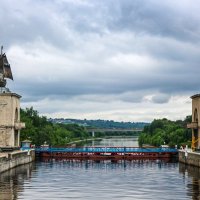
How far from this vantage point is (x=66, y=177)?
194 feet

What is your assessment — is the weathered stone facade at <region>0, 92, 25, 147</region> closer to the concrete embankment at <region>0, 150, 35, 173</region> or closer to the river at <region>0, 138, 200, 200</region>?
the concrete embankment at <region>0, 150, 35, 173</region>

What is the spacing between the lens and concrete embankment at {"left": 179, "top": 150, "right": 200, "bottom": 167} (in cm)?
7239

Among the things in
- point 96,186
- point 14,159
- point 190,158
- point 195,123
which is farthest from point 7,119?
point 96,186

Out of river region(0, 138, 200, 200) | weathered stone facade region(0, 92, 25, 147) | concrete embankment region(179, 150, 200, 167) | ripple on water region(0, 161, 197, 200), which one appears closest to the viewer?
river region(0, 138, 200, 200)

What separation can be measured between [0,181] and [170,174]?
20.7 metres

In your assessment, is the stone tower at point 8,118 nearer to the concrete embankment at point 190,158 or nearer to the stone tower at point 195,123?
the concrete embankment at point 190,158

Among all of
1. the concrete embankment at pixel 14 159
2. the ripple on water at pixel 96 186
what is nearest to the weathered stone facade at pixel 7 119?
the concrete embankment at pixel 14 159

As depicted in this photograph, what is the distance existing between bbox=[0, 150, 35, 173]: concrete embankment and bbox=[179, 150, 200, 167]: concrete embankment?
2330cm

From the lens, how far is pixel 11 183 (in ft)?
168

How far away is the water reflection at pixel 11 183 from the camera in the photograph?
1647 inches

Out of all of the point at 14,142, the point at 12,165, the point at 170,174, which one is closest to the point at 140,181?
the point at 170,174

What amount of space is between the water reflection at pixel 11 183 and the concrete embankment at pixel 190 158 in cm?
2243

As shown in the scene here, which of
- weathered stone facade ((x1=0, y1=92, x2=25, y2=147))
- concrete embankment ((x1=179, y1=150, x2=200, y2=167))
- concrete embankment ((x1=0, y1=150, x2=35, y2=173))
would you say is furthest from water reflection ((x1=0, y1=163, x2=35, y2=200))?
concrete embankment ((x1=179, y1=150, x2=200, y2=167))

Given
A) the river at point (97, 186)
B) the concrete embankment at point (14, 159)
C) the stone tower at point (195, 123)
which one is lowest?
the river at point (97, 186)
